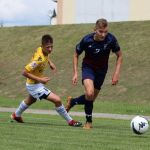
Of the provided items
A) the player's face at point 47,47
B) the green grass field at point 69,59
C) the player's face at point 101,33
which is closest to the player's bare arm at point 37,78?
the player's face at point 47,47

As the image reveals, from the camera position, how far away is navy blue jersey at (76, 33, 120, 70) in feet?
40.9

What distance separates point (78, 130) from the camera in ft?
38.6

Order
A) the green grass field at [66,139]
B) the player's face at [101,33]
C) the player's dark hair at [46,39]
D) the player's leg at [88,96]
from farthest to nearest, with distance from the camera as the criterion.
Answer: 1. the player's dark hair at [46,39]
2. the player's leg at [88,96]
3. the player's face at [101,33]
4. the green grass field at [66,139]

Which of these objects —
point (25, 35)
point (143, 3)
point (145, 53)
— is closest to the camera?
point (145, 53)

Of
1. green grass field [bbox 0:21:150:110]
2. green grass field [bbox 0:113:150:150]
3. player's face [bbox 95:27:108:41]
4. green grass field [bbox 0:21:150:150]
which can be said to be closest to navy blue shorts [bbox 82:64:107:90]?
player's face [bbox 95:27:108:41]

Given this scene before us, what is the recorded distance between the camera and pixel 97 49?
40.8 feet

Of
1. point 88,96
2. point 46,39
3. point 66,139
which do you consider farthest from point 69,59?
point 66,139

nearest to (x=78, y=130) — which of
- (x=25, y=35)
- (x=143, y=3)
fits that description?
(x=25, y=35)

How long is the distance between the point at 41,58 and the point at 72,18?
4471cm

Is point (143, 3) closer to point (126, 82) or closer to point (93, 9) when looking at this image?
point (93, 9)

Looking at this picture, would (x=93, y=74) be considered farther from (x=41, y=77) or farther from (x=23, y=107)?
(x=23, y=107)

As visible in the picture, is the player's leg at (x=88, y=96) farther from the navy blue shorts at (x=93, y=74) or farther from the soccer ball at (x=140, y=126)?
the soccer ball at (x=140, y=126)

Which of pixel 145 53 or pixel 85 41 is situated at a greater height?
pixel 85 41

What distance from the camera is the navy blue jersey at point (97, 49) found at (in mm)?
12461
